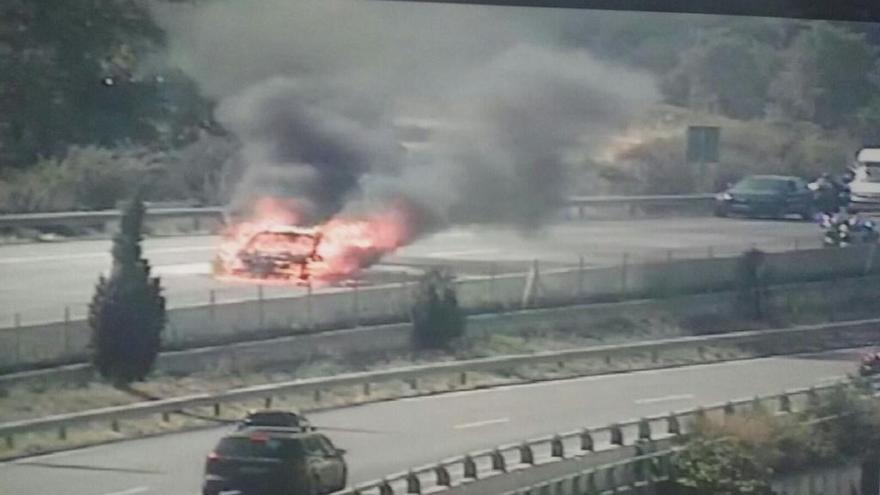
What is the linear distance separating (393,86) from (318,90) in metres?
0.15

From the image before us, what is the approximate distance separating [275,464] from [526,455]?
499 millimetres

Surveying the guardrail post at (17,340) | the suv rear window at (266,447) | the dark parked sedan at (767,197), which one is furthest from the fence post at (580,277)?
the guardrail post at (17,340)

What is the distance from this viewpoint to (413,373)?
2.93m

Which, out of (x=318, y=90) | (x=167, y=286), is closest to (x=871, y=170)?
(x=318, y=90)

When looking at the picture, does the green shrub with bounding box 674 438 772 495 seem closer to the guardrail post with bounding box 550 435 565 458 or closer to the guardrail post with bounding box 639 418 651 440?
the guardrail post with bounding box 639 418 651 440

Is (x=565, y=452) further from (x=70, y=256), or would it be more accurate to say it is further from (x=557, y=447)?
(x=70, y=256)

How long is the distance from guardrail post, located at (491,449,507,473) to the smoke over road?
0.44 m

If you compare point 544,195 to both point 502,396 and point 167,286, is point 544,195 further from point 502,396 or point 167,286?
point 167,286

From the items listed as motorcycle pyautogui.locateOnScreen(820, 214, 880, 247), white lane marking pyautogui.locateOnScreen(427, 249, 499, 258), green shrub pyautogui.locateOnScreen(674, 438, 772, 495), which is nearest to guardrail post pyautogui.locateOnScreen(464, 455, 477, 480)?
white lane marking pyautogui.locateOnScreen(427, 249, 499, 258)

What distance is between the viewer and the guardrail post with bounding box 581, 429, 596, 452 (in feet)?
9.95

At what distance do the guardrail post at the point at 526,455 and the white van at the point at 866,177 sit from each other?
3.12ft

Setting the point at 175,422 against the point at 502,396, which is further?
the point at 502,396

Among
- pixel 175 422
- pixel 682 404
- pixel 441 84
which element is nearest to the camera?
pixel 175 422

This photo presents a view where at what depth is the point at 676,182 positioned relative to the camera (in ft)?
10.4
